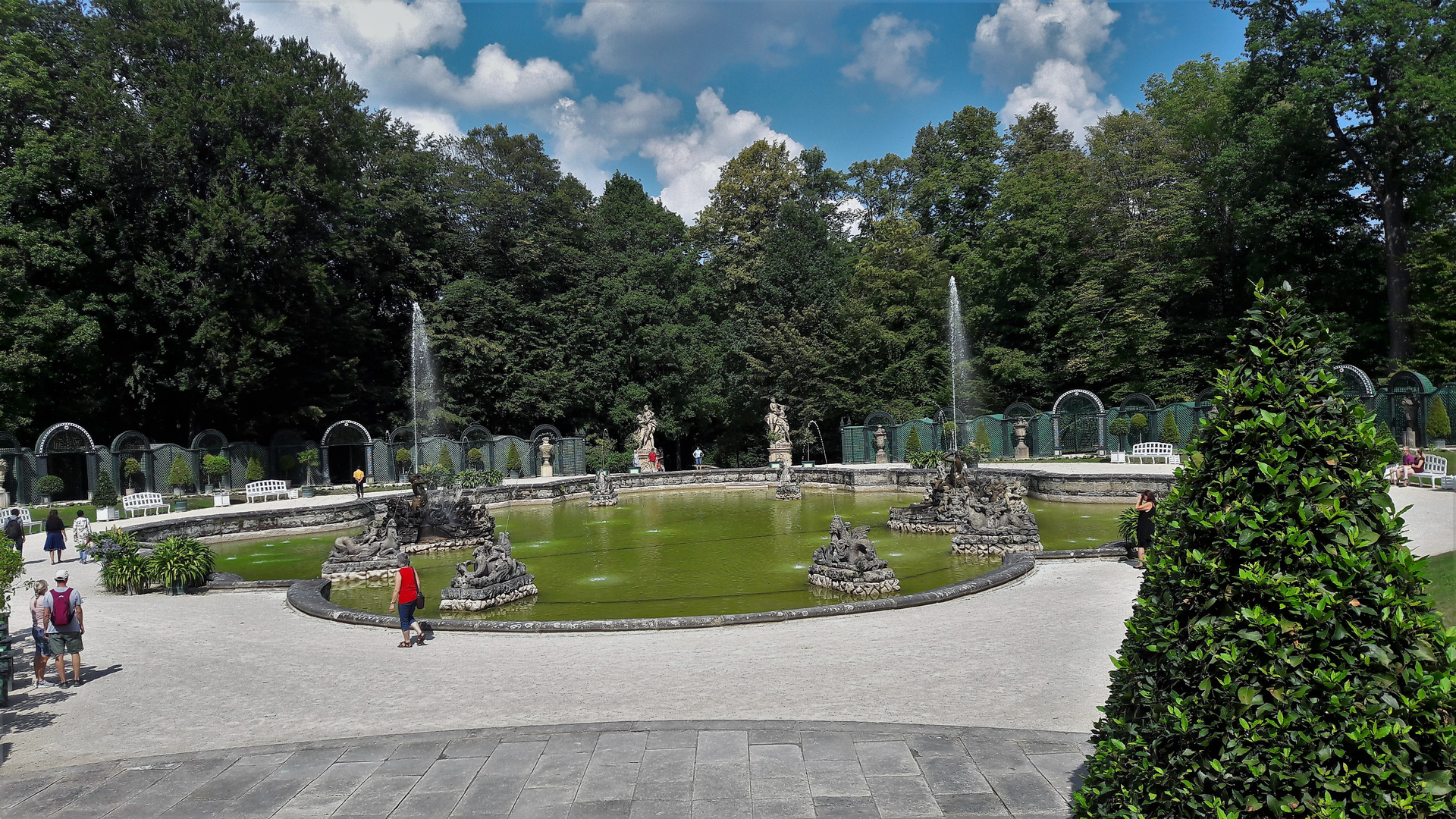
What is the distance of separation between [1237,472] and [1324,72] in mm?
34317

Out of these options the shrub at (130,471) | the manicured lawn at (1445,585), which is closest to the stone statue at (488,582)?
the manicured lawn at (1445,585)

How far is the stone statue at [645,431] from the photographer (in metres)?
42.8

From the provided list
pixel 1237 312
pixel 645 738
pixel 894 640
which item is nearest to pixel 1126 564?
pixel 894 640

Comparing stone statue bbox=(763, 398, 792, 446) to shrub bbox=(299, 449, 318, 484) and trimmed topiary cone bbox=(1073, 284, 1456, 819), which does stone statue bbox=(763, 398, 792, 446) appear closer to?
shrub bbox=(299, 449, 318, 484)

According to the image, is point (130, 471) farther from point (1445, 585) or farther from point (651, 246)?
point (1445, 585)

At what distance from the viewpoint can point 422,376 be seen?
137ft

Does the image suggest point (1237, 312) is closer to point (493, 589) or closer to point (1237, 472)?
point (493, 589)

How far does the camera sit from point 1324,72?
94.1 ft

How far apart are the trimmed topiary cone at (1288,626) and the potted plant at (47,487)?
3317 centimetres

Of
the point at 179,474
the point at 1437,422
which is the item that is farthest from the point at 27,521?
the point at 1437,422

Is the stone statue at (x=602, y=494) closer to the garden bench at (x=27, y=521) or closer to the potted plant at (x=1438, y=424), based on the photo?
the garden bench at (x=27, y=521)

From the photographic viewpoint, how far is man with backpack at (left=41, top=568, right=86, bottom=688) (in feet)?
27.9

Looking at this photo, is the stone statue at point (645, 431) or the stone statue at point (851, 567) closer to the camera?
the stone statue at point (851, 567)

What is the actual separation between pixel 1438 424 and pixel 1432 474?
7.84 meters
